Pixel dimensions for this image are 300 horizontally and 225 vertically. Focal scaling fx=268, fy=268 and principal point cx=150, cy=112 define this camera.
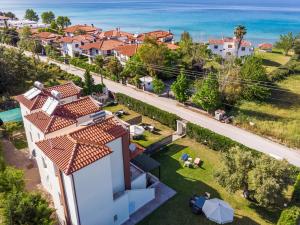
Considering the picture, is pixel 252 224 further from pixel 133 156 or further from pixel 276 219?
pixel 133 156

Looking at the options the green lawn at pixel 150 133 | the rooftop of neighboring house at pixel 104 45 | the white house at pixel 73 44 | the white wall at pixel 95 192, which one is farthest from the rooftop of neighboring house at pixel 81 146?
the white house at pixel 73 44

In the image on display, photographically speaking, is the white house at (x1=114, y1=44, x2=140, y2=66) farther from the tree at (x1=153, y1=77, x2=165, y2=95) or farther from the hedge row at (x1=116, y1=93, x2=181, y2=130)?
the hedge row at (x1=116, y1=93, x2=181, y2=130)

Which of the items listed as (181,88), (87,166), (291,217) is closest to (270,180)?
(291,217)

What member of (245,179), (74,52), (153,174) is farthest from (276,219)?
(74,52)

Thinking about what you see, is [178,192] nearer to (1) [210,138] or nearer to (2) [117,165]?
(2) [117,165]

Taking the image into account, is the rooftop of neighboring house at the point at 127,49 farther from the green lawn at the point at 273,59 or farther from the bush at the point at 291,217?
the bush at the point at 291,217

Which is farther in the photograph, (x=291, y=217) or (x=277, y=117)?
(x=277, y=117)
